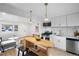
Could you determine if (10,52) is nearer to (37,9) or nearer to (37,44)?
(37,44)

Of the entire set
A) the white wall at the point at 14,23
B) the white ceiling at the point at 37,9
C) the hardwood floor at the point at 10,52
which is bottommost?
the hardwood floor at the point at 10,52

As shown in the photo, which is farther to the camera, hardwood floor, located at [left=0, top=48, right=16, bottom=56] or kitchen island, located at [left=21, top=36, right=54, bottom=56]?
kitchen island, located at [left=21, top=36, right=54, bottom=56]

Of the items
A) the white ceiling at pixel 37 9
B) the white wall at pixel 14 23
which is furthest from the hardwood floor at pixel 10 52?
the white ceiling at pixel 37 9

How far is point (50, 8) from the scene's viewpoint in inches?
52.9

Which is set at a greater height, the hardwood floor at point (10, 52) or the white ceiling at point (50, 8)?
the white ceiling at point (50, 8)

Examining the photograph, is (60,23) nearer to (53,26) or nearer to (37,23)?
(53,26)

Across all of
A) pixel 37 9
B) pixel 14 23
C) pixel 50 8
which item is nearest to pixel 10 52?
pixel 14 23

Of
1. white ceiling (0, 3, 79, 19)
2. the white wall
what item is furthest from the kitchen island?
white ceiling (0, 3, 79, 19)

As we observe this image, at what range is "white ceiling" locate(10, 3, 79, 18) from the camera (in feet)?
3.97

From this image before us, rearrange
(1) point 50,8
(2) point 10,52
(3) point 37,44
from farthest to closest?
(3) point 37,44 < (1) point 50,8 < (2) point 10,52

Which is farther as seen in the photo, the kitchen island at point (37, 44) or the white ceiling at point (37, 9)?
the kitchen island at point (37, 44)

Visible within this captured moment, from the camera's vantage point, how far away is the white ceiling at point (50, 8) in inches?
47.7

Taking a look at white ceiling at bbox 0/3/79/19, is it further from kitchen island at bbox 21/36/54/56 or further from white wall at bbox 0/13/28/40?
kitchen island at bbox 21/36/54/56

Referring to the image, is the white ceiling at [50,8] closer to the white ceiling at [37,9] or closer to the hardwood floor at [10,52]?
the white ceiling at [37,9]
